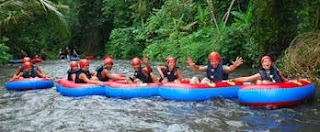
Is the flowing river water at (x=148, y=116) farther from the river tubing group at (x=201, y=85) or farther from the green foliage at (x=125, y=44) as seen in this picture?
the green foliage at (x=125, y=44)

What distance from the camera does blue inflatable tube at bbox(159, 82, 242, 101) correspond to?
8.77m

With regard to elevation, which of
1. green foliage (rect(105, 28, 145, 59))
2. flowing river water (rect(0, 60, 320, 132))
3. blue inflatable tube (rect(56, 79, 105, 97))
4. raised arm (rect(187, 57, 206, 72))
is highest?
green foliage (rect(105, 28, 145, 59))

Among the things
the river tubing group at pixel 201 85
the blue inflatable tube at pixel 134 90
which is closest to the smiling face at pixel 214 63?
the river tubing group at pixel 201 85

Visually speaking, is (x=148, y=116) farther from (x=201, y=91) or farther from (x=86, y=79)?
(x=86, y=79)

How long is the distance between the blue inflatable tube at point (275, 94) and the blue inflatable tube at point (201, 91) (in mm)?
742

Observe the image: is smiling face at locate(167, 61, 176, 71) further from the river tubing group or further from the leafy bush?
the leafy bush

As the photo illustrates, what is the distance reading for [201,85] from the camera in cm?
884

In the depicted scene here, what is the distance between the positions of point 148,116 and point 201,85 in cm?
156

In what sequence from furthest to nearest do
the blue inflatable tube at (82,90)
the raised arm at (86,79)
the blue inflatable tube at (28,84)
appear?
1. the blue inflatable tube at (28,84)
2. the raised arm at (86,79)
3. the blue inflatable tube at (82,90)

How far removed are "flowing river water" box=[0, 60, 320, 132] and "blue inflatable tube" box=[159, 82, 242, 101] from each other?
116 mm

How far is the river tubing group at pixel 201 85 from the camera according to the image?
7875mm

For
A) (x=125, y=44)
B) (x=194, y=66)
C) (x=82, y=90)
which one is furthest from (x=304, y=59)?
(x=125, y=44)

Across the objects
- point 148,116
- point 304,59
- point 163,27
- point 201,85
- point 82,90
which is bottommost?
point 148,116

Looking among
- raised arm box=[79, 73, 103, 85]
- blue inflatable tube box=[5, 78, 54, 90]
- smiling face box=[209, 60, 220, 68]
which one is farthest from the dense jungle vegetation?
smiling face box=[209, 60, 220, 68]
